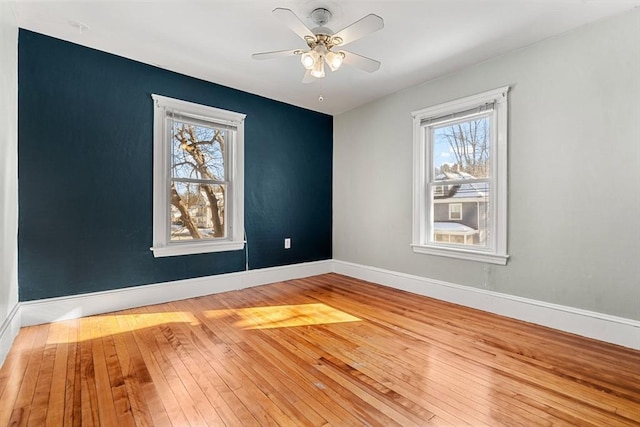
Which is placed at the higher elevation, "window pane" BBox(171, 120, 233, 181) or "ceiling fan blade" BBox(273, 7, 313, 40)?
"ceiling fan blade" BBox(273, 7, 313, 40)

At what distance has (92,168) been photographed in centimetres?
290

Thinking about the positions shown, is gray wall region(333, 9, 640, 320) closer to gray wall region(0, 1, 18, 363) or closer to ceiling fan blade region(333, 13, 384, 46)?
ceiling fan blade region(333, 13, 384, 46)

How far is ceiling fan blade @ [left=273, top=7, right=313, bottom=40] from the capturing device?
1.84m

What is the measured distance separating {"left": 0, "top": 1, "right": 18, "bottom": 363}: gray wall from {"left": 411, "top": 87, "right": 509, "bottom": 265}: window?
3.74 metres

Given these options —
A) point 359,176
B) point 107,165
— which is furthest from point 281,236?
point 107,165

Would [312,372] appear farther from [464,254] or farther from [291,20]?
[291,20]

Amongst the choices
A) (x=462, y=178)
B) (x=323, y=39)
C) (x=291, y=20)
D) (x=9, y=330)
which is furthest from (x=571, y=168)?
(x=9, y=330)

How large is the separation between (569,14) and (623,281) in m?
2.11

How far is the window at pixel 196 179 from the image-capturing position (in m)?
3.29

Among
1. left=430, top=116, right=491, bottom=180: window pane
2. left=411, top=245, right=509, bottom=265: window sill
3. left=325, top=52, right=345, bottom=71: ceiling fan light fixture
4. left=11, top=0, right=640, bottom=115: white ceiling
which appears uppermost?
left=11, top=0, right=640, bottom=115: white ceiling

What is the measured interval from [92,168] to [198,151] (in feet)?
3.53

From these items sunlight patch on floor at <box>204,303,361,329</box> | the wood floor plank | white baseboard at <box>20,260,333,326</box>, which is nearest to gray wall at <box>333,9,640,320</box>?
sunlight patch on floor at <box>204,303,361,329</box>

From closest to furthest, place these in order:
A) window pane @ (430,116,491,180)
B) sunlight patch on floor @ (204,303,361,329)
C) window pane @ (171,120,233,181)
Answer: sunlight patch on floor @ (204,303,361,329) → window pane @ (430,116,491,180) → window pane @ (171,120,233,181)

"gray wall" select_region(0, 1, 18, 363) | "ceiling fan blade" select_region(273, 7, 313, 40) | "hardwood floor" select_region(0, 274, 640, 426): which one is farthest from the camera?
"gray wall" select_region(0, 1, 18, 363)
